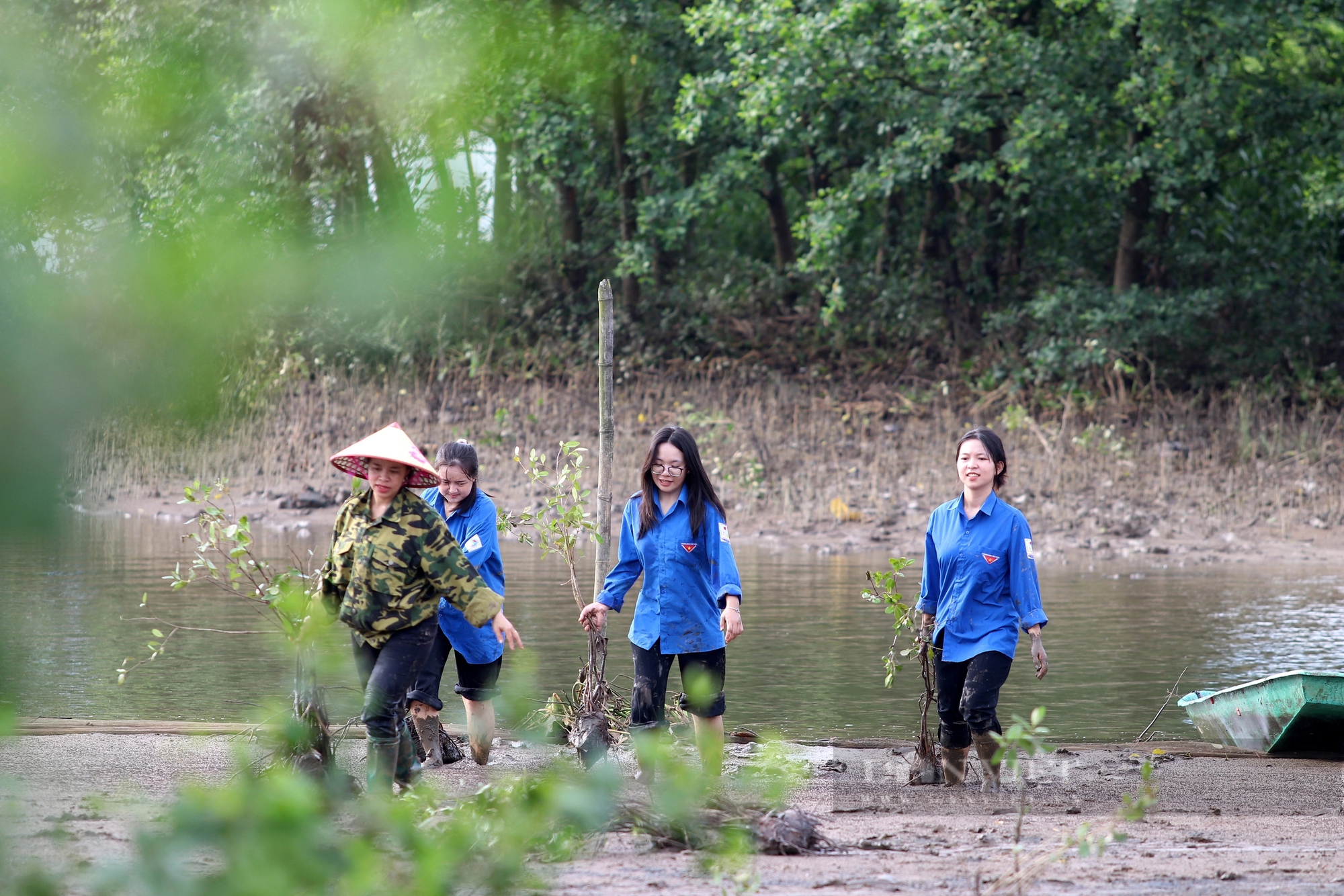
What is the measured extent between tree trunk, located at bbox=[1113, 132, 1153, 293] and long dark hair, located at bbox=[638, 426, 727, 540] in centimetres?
1660

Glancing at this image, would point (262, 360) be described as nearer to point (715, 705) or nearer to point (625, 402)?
point (715, 705)

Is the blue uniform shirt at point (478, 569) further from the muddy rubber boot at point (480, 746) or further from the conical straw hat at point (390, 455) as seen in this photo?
the conical straw hat at point (390, 455)

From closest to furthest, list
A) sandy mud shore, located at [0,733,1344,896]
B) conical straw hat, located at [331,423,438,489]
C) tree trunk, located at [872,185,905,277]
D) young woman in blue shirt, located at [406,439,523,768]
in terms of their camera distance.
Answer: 1. sandy mud shore, located at [0,733,1344,896]
2. conical straw hat, located at [331,423,438,489]
3. young woman in blue shirt, located at [406,439,523,768]
4. tree trunk, located at [872,185,905,277]

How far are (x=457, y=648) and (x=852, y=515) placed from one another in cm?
1176

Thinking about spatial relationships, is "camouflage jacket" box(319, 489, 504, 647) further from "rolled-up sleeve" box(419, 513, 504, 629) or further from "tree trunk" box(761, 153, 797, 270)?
"tree trunk" box(761, 153, 797, 270)

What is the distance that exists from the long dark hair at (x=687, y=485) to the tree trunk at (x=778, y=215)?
1784 cm

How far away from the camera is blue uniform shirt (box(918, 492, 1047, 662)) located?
19.8ft

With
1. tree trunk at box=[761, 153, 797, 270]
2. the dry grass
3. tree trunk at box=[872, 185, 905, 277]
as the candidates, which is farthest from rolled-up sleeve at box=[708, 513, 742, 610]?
tree trunk at box=[872, 185, 905, 277]

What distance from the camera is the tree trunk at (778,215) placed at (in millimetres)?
23922

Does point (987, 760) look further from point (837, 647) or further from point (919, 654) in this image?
point (837, 647)

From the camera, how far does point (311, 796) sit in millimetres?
1729

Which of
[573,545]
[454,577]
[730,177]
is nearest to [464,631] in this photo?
[573,545]

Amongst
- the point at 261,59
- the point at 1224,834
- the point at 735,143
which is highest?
the point at 735,143

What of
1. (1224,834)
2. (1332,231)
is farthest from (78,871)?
(1332,231)
